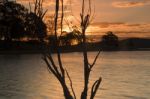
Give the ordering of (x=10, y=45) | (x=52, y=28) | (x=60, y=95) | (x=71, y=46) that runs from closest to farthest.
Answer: (x=52, y=28) < (x=60, y=95) < (x=10, y=45) < (x=71, y=46)

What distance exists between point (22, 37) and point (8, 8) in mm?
6448

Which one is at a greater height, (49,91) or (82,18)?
(82,18)

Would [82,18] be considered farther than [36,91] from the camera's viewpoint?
No

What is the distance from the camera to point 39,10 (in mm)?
4980

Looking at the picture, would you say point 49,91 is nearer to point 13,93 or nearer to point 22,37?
point 13,93

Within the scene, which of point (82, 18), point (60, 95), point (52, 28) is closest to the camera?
point (82, 18)

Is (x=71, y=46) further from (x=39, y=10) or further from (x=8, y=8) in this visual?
(x=39, y=10)

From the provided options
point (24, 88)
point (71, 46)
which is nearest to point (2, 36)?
point (71, 46)

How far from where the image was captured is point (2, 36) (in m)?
78.4

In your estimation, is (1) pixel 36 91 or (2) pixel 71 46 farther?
(2) pixel 71 46

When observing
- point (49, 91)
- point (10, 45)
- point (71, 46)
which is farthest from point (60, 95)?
point (71, 46)

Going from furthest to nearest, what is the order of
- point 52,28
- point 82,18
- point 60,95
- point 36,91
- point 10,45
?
point 10,45 → point 36,91 → point 60,95 → point 52,28 → point 82,18

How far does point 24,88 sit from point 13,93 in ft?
7.92

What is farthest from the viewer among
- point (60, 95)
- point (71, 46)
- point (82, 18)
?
point (71, 46)
